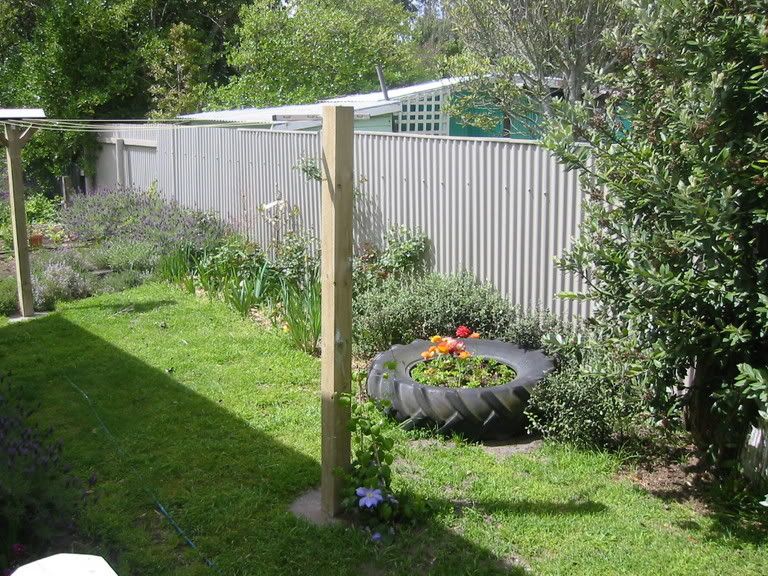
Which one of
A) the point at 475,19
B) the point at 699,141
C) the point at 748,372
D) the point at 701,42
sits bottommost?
the point at 748,372

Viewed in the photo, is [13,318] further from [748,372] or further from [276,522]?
[748,372]

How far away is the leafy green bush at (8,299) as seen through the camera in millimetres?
9594

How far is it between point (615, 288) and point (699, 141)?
0.97 metres

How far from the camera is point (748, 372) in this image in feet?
11.9

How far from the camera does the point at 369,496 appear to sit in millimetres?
4262

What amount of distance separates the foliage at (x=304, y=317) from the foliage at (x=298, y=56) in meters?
10.7

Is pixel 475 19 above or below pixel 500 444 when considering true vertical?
above

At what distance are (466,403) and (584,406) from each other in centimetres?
75

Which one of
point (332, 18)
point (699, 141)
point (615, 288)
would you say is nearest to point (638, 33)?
point (699, 141)

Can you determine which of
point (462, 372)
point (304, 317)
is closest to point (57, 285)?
point (304, 317)

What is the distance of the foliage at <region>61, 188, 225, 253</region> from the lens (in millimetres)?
11016

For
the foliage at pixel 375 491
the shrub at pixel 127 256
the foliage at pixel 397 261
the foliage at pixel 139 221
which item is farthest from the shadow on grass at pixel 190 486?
the foliage at pixel 139 221

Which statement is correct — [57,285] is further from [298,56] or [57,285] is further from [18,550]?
[298,56]

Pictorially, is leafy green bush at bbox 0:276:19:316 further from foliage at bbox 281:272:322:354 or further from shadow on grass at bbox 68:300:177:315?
foliage at bbox 281:272:322:354
